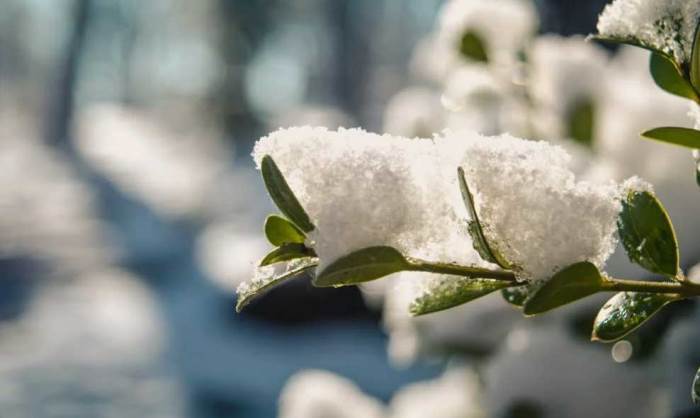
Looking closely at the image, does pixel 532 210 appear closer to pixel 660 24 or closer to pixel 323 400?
pixel 660 24

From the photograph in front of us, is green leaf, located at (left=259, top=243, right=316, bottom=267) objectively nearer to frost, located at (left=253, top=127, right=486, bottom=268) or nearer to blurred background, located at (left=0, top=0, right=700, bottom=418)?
frost, located at (left=253, top=127, right=486, bottom=268)

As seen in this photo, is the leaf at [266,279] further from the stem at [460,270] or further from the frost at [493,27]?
the frost at [493,27]

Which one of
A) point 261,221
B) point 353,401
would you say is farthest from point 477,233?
point 261,221

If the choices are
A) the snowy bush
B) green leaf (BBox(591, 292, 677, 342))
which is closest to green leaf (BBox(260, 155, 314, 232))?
the snowy bush

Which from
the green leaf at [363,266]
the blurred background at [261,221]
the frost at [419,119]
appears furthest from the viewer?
the frost at [419,119]

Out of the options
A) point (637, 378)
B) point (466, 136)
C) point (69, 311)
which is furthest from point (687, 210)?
point (69, 311)

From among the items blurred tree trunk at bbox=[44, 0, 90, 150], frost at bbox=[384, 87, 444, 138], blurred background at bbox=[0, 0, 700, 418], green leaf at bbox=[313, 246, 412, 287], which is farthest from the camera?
blurred tree trunk at bbox=[44, 0, 90, 150]

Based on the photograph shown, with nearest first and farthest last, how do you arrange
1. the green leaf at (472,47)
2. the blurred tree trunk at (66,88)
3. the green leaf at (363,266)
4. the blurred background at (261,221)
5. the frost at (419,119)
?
1. the green leaf at (363,266)
2. the blurred background at (261,221)
3. the green leaf at (472,47)
4. the frost at (419,119)
5. the blurred tree trunk at (66,88)

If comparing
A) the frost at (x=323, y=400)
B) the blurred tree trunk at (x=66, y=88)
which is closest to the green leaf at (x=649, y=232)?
the frost at (x=323, y=400)
